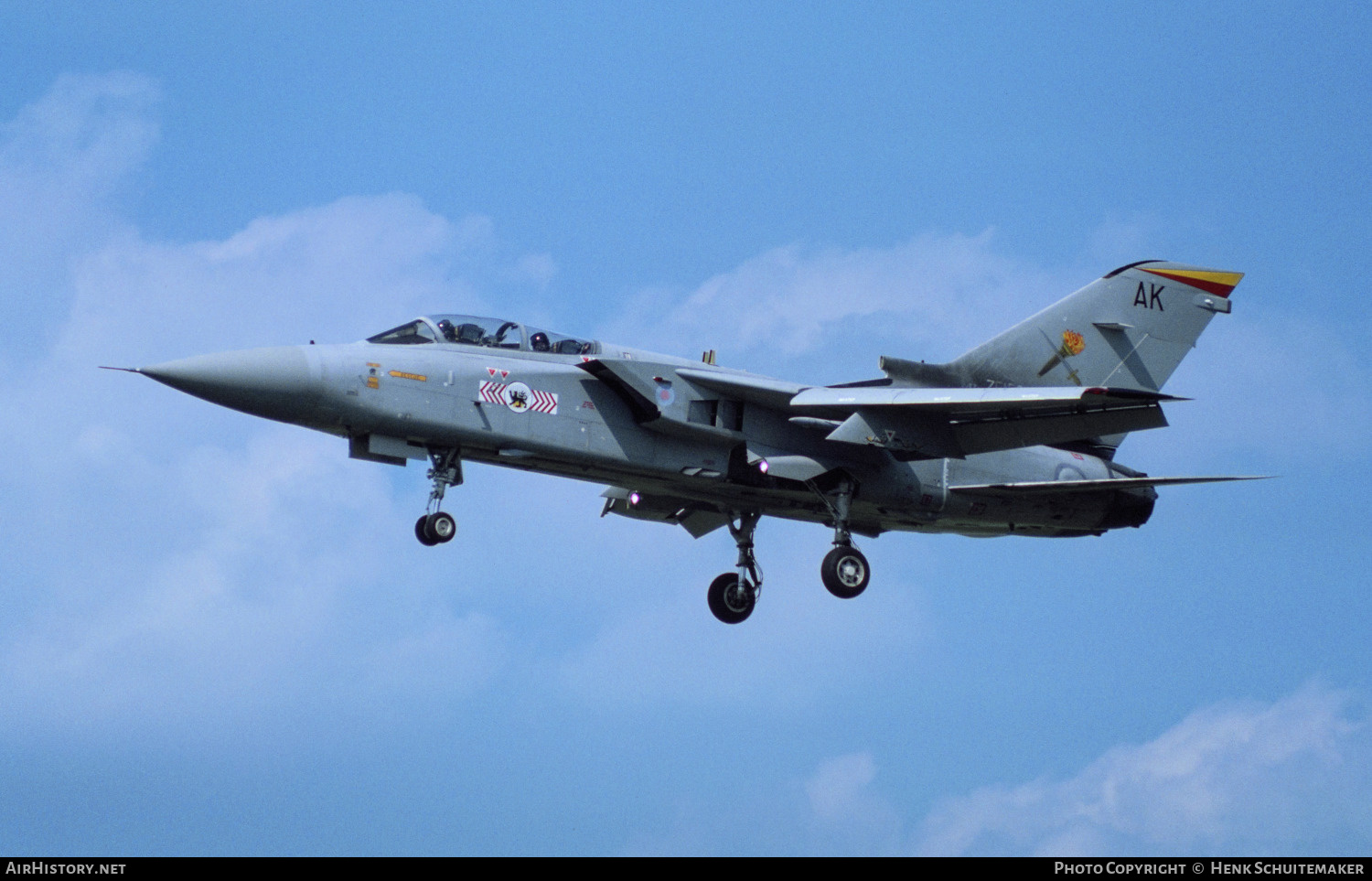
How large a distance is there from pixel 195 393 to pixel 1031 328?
1266 centimetres

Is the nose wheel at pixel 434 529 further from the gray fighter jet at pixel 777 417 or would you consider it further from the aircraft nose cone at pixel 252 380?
the aircraft nose cone at pixel 252 380

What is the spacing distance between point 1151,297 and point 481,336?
11.3m

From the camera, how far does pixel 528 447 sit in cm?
2298

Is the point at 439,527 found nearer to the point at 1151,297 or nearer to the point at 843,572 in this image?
the point at 843,572

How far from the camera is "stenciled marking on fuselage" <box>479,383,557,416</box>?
22609mm

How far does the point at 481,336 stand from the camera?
23.0m

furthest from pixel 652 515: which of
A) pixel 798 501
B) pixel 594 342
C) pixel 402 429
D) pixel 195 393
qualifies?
pixel 195 393

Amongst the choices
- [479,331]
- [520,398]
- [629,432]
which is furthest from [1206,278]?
[479,331]

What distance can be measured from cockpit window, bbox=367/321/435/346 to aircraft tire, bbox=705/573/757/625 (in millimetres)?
7053

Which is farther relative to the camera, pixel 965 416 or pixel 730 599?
pixel 730 599
